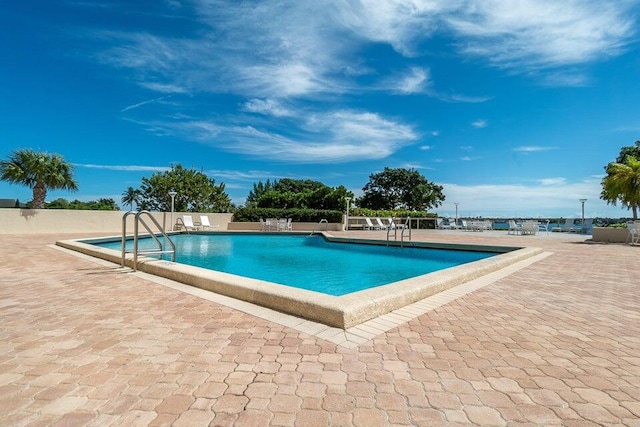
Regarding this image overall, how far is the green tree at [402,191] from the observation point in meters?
41.9

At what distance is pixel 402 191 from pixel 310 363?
42.9 m

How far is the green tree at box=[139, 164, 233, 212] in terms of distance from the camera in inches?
1184

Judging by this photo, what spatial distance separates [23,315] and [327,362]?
9.79 ft

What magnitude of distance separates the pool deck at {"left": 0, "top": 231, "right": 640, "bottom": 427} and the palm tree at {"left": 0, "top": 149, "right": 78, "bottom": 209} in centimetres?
1794

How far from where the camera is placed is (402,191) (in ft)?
142

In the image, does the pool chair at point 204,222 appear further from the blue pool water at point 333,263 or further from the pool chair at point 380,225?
the pool chair at point 380,225

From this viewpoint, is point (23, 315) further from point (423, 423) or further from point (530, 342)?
point (530, 342)

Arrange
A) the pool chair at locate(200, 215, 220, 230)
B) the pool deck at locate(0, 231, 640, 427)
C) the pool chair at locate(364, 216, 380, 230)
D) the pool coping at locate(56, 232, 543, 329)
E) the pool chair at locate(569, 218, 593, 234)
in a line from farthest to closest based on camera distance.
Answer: the pool chair at locate(364, 216, 380, 230)
the pool chair at locate(200, 215, 220, 230)
the pool chair at locate(569, 218, 593, 234)
the pool coping at locate(56, 232, 543, 329)
the pool deck at locate(0, 231, 640, 427)

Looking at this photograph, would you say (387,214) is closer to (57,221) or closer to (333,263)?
(333,263)

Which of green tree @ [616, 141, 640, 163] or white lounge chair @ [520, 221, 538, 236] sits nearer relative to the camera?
white lounge chair @ [520, 221, 538, 236]

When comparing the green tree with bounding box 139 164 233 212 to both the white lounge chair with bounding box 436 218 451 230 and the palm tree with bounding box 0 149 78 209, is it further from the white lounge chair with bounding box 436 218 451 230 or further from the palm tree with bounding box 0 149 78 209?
the white lounge chair with bounding box 436 218 451 230

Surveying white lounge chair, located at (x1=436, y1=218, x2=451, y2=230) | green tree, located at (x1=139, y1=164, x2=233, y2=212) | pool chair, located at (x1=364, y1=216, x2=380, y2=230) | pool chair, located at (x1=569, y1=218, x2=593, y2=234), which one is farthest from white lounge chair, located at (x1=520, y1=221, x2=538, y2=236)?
green tree, located at (x1=139, y1=164, x2=233, y2=212)

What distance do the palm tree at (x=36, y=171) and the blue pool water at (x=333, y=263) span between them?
30.2 feet

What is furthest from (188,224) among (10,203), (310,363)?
(310,363)
